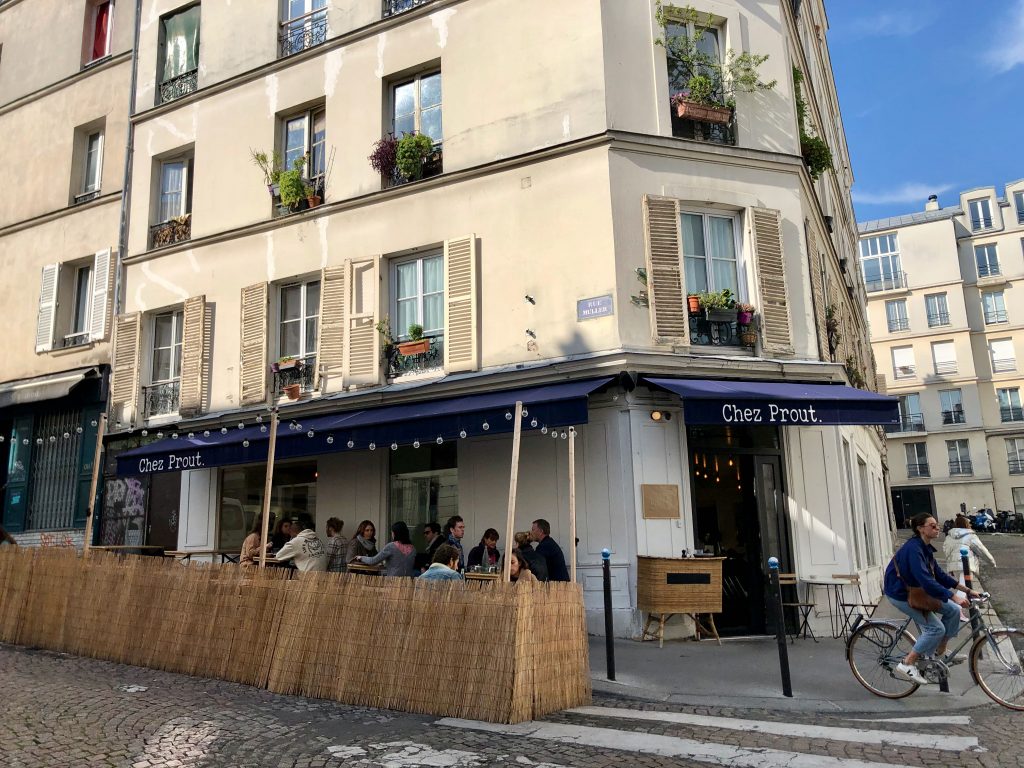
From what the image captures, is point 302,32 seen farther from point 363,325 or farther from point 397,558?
point 397,558

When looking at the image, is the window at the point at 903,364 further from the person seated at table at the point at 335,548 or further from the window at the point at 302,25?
the person seated at table at the point at 335,548

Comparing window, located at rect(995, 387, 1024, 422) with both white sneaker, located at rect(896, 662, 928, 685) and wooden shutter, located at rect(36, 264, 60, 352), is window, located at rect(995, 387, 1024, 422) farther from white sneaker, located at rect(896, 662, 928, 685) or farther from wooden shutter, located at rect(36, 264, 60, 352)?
wooden shutter, located at rect(36, 264, 60, 352)

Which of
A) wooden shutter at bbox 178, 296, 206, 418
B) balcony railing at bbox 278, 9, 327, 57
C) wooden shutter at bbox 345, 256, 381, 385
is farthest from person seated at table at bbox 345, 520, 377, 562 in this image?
balcony railing at bbox 278, 9, 327, 57

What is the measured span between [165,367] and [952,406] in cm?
4674

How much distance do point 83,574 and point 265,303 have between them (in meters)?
5.79

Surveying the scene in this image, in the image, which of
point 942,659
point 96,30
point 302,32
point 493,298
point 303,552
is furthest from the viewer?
point 96,30

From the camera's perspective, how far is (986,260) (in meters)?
52.0

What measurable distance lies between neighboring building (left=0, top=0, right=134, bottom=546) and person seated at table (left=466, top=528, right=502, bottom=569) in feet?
29.3

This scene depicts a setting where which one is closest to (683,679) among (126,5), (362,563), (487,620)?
(487,620)

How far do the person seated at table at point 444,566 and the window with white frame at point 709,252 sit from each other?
18.4 ft

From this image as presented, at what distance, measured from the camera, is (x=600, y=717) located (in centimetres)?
629

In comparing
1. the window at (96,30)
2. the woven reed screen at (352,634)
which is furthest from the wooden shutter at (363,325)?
the window at (96,30)

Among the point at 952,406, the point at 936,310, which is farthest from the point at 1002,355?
the point at 952,406

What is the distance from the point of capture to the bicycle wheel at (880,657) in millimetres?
7070
